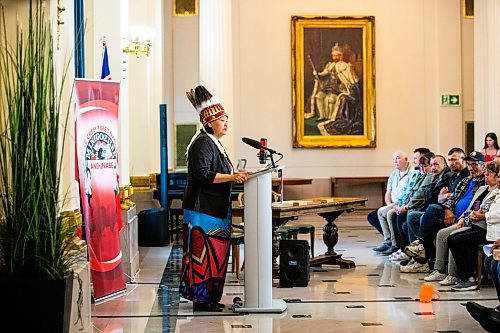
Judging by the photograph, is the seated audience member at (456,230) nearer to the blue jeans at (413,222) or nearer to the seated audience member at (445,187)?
the seated audience member at (445,187)

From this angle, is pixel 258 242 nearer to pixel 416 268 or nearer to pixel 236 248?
pixel 236 248

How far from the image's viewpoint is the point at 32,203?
180 inches

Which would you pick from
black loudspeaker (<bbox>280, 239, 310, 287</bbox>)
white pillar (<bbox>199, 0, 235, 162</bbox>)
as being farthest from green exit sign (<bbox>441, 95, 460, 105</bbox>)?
black loudspeaker (<bbox>280, 239, 310, 287</bbox>)

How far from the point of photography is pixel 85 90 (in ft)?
25.9

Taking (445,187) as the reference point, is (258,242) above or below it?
below

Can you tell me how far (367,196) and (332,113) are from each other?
1840 millimetres

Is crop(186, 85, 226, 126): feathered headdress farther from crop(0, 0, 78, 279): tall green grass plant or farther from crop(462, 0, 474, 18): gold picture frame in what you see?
crop(462, 0, 474, 18): gold picture frame

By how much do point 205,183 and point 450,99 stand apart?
1261 centimetres

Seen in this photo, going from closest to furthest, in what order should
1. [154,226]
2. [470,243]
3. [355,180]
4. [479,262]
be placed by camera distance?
1. [479,262]
2. [470,243]
3. [154,226]
4. [355,180]

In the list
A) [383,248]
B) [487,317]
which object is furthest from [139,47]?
[487,317]

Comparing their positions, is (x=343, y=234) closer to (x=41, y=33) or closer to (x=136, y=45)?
(x=136, y=45)

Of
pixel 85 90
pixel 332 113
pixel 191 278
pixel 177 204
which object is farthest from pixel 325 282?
pixel 332 113

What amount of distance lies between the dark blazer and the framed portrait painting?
1144 cm

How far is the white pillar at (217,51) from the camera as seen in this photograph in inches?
650
